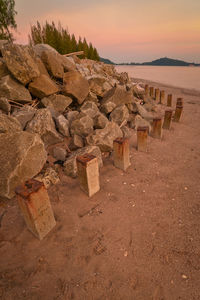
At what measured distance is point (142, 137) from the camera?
14.4 feet

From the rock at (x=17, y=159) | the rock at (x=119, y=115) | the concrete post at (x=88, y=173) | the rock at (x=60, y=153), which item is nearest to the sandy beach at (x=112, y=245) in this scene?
the concrete post at (x=88, y=173)

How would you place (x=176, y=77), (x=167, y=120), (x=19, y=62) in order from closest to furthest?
(x=19, y=62) < (x=167, y=120) < (x=176, y=77)

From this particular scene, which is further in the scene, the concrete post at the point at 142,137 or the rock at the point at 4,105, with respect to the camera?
the concrete post at the point at 142,137

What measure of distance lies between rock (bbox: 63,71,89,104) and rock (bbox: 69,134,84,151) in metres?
1.96

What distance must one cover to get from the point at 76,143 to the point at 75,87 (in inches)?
96.1

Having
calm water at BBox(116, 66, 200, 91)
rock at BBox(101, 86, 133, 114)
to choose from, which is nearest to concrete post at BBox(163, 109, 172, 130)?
rock at BBox(101, 86, 133, 114)

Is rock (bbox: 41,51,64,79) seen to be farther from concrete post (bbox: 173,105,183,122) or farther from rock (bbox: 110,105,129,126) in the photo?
concrete post (bbox: 173,105,183,122)

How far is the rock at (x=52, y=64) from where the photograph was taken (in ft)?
17.8

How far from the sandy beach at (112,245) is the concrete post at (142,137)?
1.20 m

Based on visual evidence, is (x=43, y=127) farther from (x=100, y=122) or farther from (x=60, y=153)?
Result: (x=100, y=122)

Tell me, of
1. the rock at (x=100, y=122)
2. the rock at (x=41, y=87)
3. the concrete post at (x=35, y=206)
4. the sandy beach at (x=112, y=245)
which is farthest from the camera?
the rock at (x=41, y=87)

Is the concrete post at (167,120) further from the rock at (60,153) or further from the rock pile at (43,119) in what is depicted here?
the rock at (60,153)

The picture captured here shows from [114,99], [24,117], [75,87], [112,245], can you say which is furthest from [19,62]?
[112,245]

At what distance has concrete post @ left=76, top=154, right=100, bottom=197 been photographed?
2686 mm
